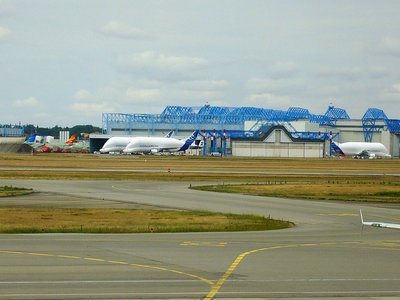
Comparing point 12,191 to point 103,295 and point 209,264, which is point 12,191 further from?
point 103,295

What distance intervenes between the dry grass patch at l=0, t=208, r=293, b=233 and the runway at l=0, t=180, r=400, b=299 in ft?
6.52

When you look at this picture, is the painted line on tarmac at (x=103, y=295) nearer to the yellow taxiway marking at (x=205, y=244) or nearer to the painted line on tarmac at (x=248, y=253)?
the painted line on tarmac at (x=248, y=253)

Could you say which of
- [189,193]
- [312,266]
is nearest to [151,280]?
[312,266]

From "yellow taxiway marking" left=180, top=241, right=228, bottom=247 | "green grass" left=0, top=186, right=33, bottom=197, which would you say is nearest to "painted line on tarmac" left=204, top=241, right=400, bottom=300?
"yellow taxiway marking" left=180, top=241, right=228, bottom=247

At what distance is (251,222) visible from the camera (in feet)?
130

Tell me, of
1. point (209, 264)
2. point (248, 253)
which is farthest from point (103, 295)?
point (248, 253)

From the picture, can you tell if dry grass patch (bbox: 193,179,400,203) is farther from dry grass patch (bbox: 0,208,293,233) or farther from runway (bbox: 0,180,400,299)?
runway (bbox: 0,180,400,299)

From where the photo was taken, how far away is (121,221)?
39156mm

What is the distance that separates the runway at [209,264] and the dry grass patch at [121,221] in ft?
6.52

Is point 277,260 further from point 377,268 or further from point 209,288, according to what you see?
point 209,288

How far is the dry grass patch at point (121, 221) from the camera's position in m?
35.1

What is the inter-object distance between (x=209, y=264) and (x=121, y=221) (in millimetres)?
15921

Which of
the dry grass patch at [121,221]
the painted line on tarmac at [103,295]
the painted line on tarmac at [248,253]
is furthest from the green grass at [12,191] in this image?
the painted line on tarmac at [103,295]

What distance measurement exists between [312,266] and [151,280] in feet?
18.5
